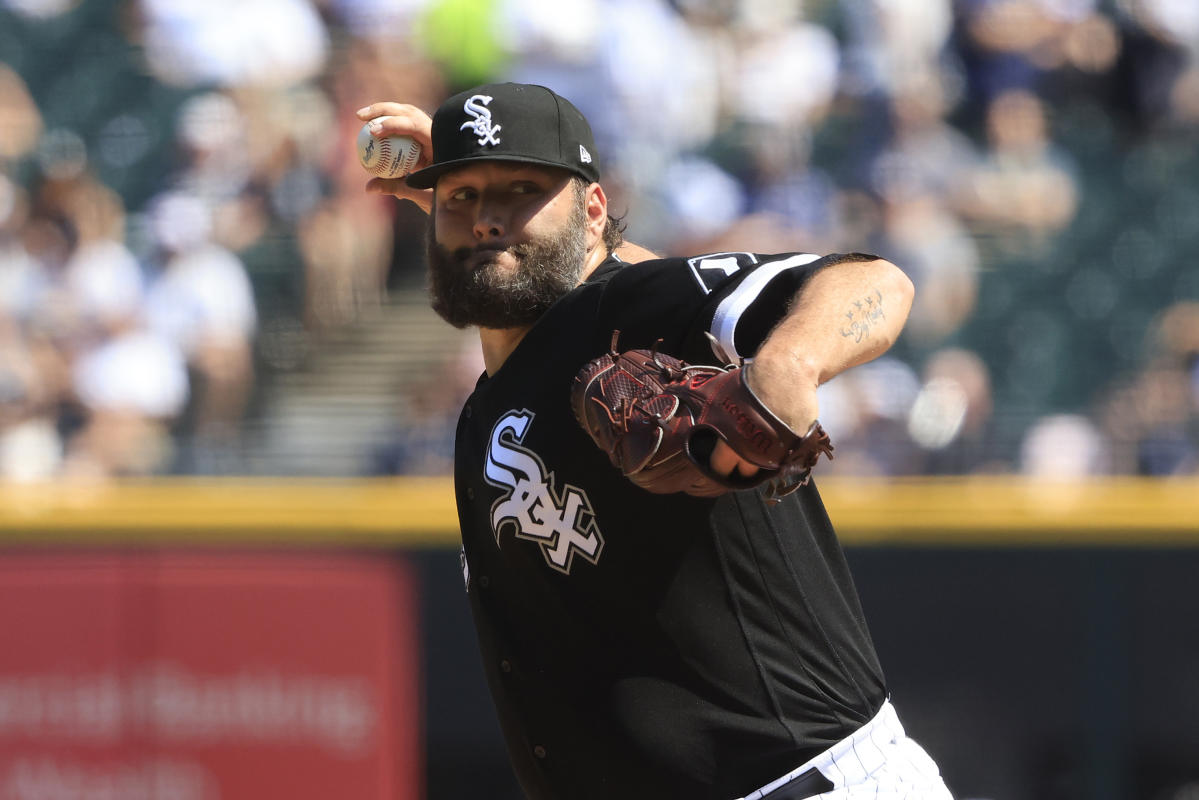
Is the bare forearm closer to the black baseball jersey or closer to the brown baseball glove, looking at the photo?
the brown baseball glove

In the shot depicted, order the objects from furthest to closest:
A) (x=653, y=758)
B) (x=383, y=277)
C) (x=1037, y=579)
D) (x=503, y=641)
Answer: (x=383, y=277)
(x=1037, y=579)
(x=503, y=641)
(x=653, y=758)

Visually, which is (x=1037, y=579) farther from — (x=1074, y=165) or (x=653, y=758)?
(x=653, y=758)

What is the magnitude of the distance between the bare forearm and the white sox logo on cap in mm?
695

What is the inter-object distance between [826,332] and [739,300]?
0.23 meters

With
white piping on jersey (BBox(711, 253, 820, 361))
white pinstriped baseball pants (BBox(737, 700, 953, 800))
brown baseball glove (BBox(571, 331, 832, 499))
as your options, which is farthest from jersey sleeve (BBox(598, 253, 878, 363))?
white pinstriped baseball pants (BBox(737, 700, 953, 800))

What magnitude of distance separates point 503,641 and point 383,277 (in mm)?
4926

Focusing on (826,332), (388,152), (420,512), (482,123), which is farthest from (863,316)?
(420,512)

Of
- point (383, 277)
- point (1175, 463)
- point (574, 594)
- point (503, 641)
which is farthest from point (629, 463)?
point (383, 277)

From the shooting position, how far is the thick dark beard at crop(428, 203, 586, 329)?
262cm

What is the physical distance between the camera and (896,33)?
7.46 m

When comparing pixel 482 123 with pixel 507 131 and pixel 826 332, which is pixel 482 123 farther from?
pixel 826 332

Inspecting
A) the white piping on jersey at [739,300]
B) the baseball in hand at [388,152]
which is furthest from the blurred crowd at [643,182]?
the white piping on jersey at [739,300]

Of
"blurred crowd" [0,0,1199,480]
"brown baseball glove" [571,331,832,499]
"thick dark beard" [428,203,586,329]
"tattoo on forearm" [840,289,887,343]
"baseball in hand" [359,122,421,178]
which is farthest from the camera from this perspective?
"blurred crowd" [0,0,1199,480]

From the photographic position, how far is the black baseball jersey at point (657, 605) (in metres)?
2.44
